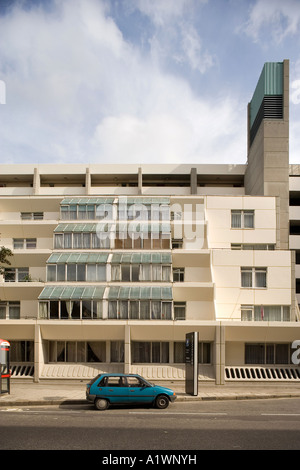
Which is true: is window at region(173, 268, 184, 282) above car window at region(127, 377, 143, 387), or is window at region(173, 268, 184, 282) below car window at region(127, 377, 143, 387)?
above

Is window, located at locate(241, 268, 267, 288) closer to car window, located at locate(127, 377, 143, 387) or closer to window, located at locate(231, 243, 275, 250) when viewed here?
window, located at locate(231, 243, 275, 250)

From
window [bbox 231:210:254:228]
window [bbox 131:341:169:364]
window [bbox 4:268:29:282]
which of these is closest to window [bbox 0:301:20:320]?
window [bbox 4:268:29:282]

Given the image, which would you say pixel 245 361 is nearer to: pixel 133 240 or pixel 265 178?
pixel 133 240

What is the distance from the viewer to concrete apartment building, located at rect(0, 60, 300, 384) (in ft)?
111

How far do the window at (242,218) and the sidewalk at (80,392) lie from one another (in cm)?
1302

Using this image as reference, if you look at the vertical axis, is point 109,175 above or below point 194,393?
above

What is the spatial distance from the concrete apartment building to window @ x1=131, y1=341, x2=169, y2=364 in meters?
0.07

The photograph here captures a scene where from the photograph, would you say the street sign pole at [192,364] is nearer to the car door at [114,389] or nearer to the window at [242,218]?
the car door at [114,389]

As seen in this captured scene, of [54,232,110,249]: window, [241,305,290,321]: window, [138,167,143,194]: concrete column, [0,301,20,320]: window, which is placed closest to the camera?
[241,305,290,321]: window

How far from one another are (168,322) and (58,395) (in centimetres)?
1008

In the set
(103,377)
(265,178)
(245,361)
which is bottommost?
(245,361)

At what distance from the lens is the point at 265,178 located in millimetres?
44719

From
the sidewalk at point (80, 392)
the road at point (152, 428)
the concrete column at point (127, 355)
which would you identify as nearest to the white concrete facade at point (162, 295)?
the concrete column at point (127, 355)
